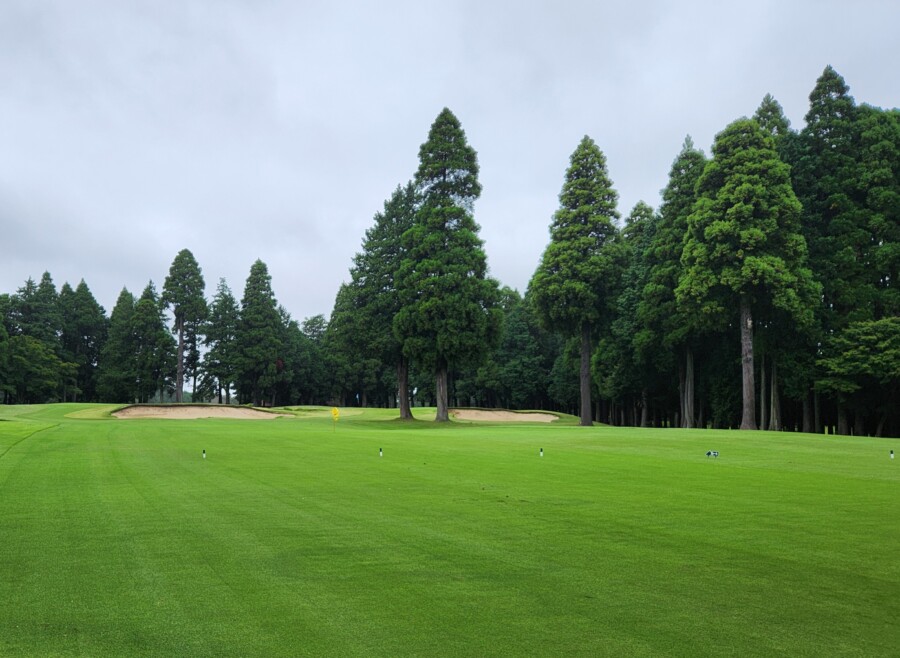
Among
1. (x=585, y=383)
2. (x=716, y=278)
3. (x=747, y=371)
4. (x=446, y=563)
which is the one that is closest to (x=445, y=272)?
(x=585, y=383)

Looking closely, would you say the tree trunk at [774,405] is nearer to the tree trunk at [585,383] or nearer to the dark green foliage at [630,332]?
the dark green foliage at [630,332]

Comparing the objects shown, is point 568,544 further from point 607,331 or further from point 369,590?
point 607,331

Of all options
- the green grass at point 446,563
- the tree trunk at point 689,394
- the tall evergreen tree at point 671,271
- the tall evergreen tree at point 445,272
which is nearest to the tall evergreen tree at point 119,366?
the tall evergreen tree at point 445,272

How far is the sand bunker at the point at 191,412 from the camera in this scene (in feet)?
163

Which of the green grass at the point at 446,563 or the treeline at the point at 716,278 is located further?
→ the treeline at the point at 716,278

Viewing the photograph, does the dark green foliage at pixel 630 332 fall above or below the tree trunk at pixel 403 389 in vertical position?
above

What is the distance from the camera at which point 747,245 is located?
3450cm

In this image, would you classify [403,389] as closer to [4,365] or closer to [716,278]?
[716,278]

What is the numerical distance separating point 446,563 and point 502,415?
180 ft

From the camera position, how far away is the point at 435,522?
7691 mm

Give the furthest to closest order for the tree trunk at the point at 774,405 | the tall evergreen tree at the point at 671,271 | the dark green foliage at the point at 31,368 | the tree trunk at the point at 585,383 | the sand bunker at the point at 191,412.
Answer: the dark green foliage at the point at 31,368, the sand bunker at the point at 191,412, the tree trunk at the point at 585,383, the tall evergreen tree at the point at 671,271, the tree trunk at the point at 774,405

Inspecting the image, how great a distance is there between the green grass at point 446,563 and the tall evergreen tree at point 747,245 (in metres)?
23.6

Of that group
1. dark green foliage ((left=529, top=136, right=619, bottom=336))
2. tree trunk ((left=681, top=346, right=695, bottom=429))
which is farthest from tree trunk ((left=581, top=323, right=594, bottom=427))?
tree trunk ((left=681, top=346, right=695, bottom=429))

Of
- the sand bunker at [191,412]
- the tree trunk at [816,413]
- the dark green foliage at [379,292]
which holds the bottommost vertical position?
the sand bunker at [191,412]
